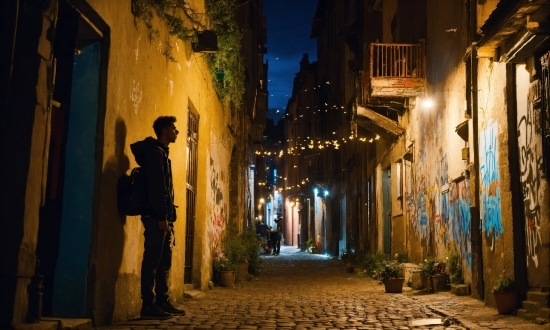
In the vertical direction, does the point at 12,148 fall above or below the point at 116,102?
below

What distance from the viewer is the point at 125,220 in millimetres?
6395

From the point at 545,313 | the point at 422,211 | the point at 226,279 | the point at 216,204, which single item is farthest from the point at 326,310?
the point at 422,211

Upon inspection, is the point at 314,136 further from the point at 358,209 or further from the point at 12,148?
the point at 12,148

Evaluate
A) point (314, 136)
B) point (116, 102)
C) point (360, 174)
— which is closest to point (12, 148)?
point (116, 102)

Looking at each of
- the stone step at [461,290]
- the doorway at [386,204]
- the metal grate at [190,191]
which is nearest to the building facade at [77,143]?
the metal grate at [190,191]

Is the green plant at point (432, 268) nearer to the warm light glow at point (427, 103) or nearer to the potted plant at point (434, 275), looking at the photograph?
the potted plant at point (434, 275)

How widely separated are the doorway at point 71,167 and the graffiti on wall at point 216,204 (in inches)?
261

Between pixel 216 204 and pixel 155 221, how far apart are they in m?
6.85

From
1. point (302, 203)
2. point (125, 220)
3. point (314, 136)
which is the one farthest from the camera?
point (302, 203)

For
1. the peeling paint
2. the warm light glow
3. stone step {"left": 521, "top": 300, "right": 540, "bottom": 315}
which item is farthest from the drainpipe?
the peeling paint

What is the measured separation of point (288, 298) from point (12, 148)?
627 cm

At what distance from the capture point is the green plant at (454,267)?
35.0ft

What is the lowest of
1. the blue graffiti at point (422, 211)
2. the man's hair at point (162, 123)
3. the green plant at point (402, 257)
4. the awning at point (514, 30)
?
the green plant at point (402, 257)

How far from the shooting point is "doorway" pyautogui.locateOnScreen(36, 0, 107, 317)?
17.8 feet
